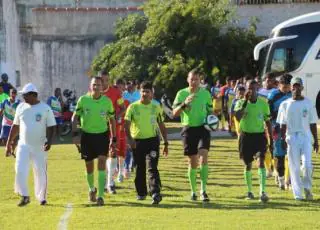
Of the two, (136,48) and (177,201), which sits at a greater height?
(136,48)

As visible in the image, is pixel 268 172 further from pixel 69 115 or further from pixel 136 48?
pixel 136 48

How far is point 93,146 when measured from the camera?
49.2 feet

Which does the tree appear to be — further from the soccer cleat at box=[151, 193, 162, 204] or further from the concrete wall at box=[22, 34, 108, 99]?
the soccer cleat at box=[151, 193, 162, 204]

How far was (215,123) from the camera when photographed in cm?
1497

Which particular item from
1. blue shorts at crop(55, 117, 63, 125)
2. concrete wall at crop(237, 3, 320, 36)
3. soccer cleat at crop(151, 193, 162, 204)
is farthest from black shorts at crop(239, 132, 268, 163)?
concrete wall at crop(237, 3, 320, 36)

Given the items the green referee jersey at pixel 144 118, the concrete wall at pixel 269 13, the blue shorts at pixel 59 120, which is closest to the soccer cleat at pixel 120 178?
the green referee jersey at pixel 144 118

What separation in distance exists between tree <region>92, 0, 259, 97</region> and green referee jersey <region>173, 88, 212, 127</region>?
Answer: 77.1ft

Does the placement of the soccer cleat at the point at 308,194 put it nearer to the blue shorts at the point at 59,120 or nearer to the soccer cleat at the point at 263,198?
the soccer cleat at the point at 263,198

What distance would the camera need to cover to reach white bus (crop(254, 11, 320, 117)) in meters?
35.7

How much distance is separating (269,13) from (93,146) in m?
29.1

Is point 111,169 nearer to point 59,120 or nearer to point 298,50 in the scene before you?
point 59,120

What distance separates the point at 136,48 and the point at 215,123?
25053 mm

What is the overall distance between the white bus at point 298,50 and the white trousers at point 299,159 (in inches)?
799

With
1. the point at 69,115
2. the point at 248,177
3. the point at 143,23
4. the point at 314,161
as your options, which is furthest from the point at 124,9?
the point at 248,177
